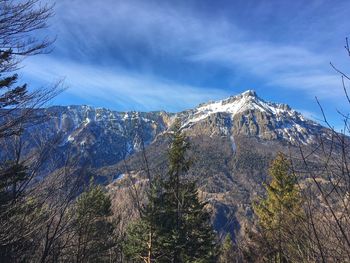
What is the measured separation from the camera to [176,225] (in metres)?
19.4

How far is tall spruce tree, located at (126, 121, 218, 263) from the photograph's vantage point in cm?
1988

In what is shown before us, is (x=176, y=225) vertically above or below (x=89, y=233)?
above

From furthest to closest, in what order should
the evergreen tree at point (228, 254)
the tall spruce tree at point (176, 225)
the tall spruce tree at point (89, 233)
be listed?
1. the tall spruce tree at point (176, 225)
2. the evergreen tree at point (228, 254)
3. the tall spruce tree at point (89, 233)

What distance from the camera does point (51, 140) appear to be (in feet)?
24.6

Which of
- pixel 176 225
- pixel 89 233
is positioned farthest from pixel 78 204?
pixel 176 225

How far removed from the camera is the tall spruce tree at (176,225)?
19.9m

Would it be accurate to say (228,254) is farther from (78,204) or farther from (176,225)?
(78,204)

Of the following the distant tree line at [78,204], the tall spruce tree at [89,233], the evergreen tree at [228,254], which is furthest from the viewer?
the evergreen tree at [228,254]

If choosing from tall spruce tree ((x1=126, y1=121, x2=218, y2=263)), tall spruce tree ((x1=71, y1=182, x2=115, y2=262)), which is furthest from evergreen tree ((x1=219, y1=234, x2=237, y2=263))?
tall spruce tree ((x1=71, y1=182, x2=115, y2=262))

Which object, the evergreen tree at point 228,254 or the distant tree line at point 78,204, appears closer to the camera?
the distant tree line at point 78,204

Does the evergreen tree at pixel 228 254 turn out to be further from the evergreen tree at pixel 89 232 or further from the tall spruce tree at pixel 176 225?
the evergreen tree at pixel 89 232

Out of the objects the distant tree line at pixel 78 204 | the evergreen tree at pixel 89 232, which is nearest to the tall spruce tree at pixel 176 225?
the distant tree line at pixel 78 204

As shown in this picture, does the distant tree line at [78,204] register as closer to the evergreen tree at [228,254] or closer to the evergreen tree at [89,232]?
the evergreen tree at [89,232]

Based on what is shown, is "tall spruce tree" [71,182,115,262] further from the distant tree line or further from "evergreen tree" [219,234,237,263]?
"evergreen tree" [219,234,237,263]
